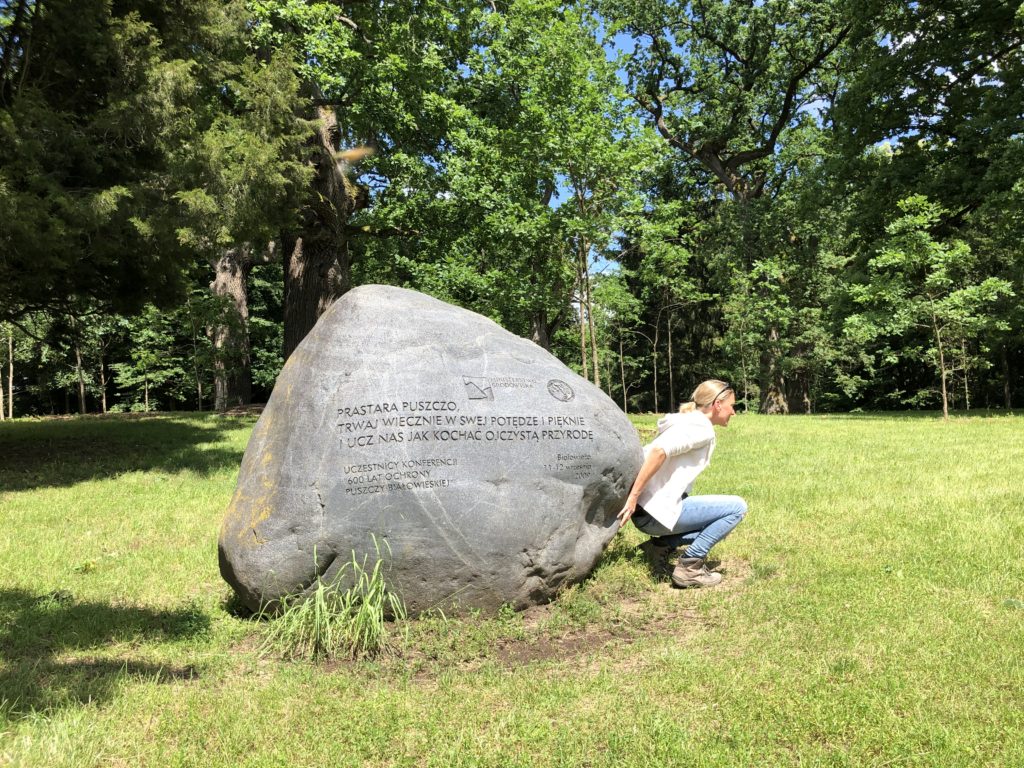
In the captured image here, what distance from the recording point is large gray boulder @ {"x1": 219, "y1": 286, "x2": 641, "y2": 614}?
4637 millimetres

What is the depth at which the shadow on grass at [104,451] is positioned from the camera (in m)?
9.84

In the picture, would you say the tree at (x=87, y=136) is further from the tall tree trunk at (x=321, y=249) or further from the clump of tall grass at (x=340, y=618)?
the clump of tall grass at (x=340, y=618)

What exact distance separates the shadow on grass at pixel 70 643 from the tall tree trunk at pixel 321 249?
10694mm

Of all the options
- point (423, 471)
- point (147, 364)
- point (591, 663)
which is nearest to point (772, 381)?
point (147, 364)

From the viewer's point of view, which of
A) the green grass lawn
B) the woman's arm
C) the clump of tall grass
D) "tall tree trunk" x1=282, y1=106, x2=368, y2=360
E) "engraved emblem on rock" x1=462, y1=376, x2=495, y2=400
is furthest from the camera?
"tall tree trunk" x1=282, y1=106, x2=368, y2=360

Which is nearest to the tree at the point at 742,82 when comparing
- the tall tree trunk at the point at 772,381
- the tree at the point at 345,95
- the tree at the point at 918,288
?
the tall tree trunk at the point at 772,381

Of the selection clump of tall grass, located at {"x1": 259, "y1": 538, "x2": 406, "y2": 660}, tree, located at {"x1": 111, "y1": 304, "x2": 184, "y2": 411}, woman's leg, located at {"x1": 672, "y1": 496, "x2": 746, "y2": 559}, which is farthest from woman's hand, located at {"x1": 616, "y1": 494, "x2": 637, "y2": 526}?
tree, located at {"x1": 111, "y1": 304, "x2": 184, "y2": 411}

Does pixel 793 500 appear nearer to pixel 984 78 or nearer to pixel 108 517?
pixel 108 517

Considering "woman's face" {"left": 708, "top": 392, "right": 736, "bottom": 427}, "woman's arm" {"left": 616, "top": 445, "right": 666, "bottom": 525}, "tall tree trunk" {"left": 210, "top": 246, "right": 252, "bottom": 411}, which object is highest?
"tall tree trunk" {"left": 210, "top": 246, "right": 252, "bottom": 411}

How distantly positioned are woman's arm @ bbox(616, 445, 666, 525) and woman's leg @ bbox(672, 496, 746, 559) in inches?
16.6

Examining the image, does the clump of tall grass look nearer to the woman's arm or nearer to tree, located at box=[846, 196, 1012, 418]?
the woman's arm

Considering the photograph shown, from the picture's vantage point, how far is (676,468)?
5441 millimetres

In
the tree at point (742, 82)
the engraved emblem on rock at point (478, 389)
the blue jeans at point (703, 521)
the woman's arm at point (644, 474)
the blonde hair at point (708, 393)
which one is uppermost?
the tree at point (742, 82)

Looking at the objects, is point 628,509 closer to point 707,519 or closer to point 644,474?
point 644,474
